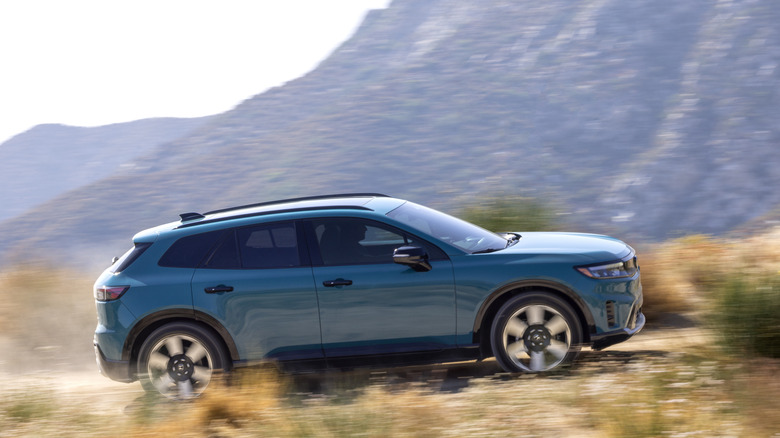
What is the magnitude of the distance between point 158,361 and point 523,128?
362 ft

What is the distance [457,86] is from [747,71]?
125 feet

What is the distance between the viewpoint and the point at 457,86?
403 ft

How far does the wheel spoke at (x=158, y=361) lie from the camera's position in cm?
692

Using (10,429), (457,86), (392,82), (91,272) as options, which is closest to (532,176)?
(457,86)

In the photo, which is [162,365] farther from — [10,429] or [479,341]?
[479,341]

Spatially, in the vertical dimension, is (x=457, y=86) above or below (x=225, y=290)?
above

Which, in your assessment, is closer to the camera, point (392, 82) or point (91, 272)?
point (91, 272)

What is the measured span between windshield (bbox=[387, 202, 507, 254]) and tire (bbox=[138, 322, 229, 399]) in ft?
5.88

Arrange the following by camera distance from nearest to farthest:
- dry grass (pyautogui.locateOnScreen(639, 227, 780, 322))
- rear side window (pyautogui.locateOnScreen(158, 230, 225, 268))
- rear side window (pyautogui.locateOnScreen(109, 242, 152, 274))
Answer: rear side window (pyautogui.locateOnScreen(158, 230, 225, 268)) < rear side window (pyautogui.locateOnScreen(109, 242, 152, 274)) < dry grass (pyautogui.locateOnScreen(639, 227, 780, 322))

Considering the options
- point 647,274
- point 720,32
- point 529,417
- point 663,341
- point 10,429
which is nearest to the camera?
point 529,417

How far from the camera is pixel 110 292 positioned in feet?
23.0

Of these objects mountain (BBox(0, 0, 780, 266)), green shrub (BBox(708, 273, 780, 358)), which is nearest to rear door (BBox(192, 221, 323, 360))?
green shrub (BBox(708, 273, 780, 358))

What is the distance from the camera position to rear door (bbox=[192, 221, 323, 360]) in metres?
6.68

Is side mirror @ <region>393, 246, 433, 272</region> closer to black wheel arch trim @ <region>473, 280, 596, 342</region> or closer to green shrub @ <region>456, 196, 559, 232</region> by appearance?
black wheel arch trim @ <region>473, 280, 596, 342</region>
